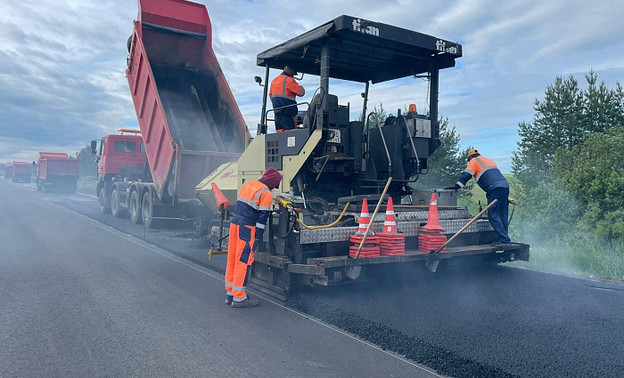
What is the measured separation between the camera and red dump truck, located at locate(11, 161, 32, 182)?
1859 inches

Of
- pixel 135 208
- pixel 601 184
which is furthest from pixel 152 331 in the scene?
pixel 601 184

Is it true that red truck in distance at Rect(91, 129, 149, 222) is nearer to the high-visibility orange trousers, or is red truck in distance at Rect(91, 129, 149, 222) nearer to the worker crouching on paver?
the high-visibility orange trousers

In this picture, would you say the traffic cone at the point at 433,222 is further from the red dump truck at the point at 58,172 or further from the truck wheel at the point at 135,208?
the red dump truck at the point at 58,172

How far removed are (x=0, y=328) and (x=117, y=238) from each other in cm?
568

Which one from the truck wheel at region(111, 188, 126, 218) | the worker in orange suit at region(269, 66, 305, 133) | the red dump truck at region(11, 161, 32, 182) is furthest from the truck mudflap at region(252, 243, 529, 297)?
the red dump truck at region(11, 161, 32, 182)

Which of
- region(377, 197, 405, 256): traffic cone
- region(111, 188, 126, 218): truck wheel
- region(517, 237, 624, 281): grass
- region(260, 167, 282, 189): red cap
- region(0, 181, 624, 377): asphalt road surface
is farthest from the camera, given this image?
region(111, 188, 126, 218): truck wheel

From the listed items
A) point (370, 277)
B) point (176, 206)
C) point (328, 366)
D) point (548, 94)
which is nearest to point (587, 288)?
point (370, 277)

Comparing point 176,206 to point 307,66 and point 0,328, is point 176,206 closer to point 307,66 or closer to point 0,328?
point 307,66

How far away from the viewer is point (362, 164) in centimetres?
561

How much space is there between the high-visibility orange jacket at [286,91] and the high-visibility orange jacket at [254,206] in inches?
53.3

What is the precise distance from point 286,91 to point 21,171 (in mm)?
50984

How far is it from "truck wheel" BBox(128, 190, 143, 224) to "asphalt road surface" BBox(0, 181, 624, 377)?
4.98 meters

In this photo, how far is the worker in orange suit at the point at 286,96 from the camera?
18.9 ft

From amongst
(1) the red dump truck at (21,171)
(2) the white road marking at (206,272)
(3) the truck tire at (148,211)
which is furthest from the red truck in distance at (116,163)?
(1) the red dump truck at (21,171)
